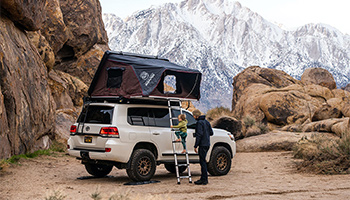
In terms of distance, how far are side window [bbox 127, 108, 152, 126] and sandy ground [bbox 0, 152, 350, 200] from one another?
1619mm

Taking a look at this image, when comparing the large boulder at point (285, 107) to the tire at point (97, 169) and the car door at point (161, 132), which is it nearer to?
the car door at point (161, 132)

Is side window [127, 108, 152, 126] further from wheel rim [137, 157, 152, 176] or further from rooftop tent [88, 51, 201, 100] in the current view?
wheel rim [137, 157, 152, 176]

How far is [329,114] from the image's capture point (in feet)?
89.7

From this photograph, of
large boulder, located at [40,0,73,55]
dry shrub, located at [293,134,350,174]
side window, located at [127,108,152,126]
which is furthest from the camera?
large boulder, located at [40,0,73,55]

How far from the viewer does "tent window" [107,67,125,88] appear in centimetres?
1213

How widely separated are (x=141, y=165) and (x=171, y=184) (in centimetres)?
92

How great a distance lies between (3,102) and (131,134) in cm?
416

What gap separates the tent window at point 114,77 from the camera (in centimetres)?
1213

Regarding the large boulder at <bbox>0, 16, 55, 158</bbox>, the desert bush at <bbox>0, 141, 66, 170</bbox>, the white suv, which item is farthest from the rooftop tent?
the desert bush at <bbox>0, 141, 66, 170</bbox>

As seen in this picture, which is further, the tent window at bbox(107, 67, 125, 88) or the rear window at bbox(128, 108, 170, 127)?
the tent window at bbox(107, 67, 125, 88)

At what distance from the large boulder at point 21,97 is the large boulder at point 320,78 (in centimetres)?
3418

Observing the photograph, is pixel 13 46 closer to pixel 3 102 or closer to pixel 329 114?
pixel 3 102

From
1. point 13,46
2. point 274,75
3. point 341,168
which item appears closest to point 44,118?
point 13,46

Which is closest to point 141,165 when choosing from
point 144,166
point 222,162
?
point 144,166
